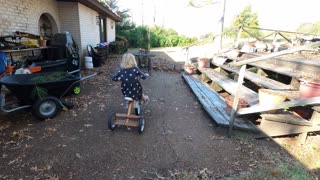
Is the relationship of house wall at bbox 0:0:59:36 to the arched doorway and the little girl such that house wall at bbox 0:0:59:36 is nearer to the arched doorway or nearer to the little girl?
the arched doorway

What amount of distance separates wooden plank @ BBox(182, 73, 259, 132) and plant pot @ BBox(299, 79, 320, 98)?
92 cm

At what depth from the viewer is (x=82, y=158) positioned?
8.84 ft

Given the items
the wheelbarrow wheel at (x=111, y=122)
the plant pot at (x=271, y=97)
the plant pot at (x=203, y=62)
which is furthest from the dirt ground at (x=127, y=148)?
the plant pot at (x=203, y=62)

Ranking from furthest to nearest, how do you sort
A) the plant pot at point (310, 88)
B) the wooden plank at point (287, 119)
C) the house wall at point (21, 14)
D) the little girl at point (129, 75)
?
the house wall at point (21, 14) → the little girl at point (129, 75) → the wooden plank at point (287, 119) → the plant pot at point (310, 88)

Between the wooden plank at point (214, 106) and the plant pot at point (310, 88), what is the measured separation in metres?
0.92

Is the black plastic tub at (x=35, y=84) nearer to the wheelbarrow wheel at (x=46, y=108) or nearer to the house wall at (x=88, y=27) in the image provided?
the wheelbarrow wheel at (x=46, y=108)

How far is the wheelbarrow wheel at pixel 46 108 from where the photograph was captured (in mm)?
3564

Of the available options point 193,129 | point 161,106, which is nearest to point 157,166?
point 193,129

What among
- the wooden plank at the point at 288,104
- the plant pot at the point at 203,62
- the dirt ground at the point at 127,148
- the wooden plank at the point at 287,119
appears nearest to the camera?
the dirt ground at the point at 127,148

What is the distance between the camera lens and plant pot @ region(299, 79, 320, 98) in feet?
9.78

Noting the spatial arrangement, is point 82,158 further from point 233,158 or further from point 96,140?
point 233,158

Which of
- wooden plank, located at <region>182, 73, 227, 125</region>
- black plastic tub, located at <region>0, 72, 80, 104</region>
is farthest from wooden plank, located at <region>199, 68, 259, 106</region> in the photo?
black plastic tub, located at <region>0, 72, 80, 104</region>

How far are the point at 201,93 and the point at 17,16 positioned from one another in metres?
5.55

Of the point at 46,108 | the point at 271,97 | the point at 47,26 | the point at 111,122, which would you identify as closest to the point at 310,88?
the point at 271,97
